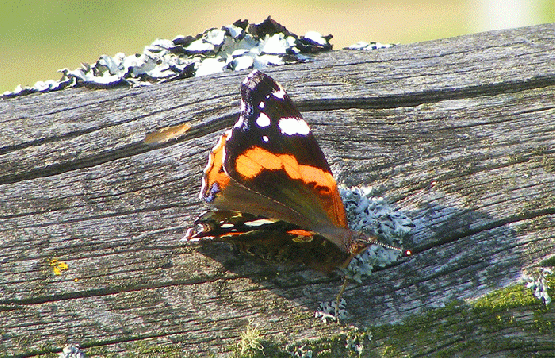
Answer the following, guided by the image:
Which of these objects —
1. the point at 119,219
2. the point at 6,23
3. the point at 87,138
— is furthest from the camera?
the point at 6,23

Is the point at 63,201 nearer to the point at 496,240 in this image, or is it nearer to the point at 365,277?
the point at 365,277

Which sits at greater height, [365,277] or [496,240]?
[496,240]

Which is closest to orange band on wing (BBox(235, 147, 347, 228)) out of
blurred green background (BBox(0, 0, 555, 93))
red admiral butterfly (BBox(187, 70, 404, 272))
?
A: red admiral butterfly (BBox(187, 70, 404, 272))

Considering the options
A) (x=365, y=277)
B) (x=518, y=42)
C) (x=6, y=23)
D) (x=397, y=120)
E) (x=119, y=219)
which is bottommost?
(x=365, y=277)

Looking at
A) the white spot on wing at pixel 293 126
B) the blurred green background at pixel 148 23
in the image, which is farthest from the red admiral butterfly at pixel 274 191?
the blurred green background at pixel 148 23

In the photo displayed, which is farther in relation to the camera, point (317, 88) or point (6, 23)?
point (6, 23)

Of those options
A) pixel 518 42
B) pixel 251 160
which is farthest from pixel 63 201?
pixel 518 42

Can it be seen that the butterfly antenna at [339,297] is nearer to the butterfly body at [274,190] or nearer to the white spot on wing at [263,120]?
the butterfly body at [274,190]
